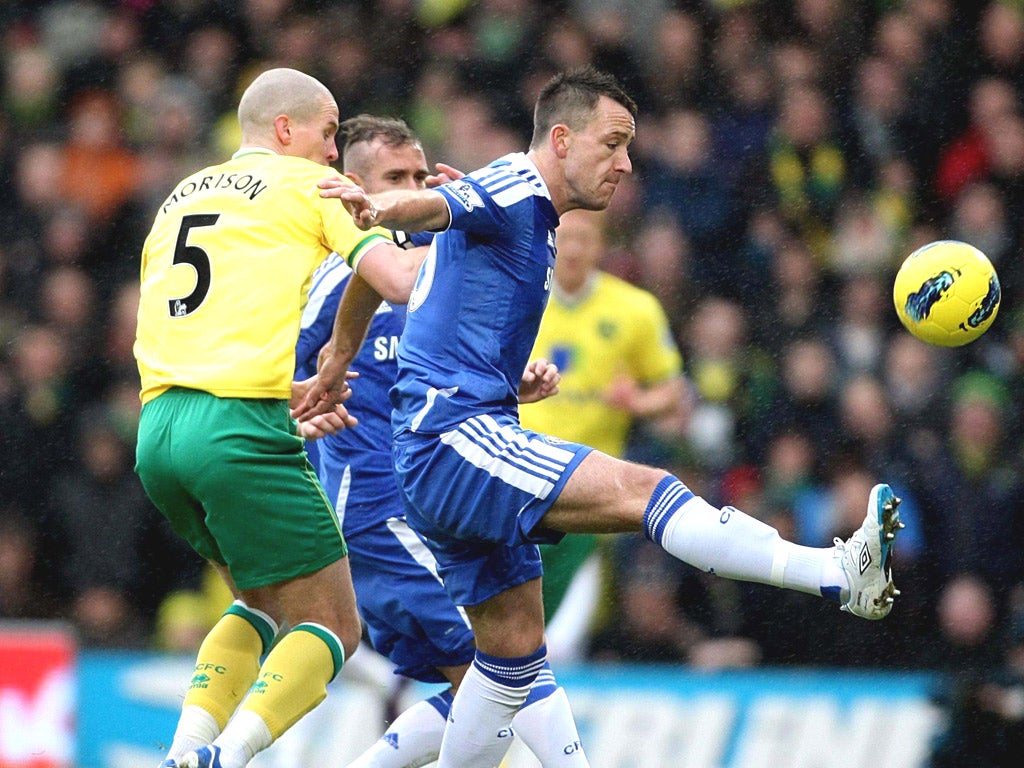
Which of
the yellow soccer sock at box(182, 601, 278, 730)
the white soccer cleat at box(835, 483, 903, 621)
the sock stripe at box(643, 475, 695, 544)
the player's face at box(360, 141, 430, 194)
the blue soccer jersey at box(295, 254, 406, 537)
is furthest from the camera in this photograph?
the player's face at box(360, 141, 430, 194)

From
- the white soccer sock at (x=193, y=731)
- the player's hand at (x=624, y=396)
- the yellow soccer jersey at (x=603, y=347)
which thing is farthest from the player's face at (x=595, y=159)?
the yellow soccer jersey at (x=603, y=347)

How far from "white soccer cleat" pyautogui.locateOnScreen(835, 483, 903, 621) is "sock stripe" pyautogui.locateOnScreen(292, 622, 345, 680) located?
1656mm

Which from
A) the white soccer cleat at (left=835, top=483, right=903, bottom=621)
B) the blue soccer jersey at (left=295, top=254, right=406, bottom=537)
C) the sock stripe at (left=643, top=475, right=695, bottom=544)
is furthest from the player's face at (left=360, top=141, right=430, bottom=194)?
the white soccer cleat at (left=835, top=483, right=903, bottom=621)

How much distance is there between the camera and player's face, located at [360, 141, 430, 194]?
6.06 meters

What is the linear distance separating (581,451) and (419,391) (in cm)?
55

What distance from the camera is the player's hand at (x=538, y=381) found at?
5316 millimetres

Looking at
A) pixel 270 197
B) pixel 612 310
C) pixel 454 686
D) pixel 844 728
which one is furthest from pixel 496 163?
pixel 844 728

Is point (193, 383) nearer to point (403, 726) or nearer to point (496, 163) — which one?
point (496, 163)

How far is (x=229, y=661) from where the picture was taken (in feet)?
17.0

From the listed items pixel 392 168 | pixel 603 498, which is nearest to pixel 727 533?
pixel 603 498

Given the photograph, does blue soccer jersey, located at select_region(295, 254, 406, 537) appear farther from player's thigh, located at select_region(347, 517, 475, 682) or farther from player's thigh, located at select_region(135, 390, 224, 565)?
player's thigh, located at select_region(135, 390, 224, 565)

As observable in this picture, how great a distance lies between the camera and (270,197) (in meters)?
5.07

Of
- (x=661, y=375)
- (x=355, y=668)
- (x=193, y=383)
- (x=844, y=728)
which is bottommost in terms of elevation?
(x=355, y=668)

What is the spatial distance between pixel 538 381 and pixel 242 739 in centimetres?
150
